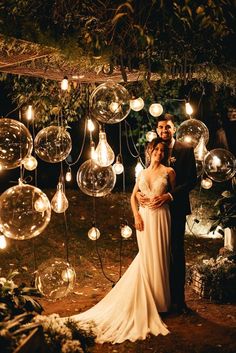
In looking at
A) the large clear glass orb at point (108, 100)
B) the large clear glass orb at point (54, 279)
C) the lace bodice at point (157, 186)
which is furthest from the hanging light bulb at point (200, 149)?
the large clear glass orb at point (54, 279)

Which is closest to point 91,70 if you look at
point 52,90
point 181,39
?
point 181,39

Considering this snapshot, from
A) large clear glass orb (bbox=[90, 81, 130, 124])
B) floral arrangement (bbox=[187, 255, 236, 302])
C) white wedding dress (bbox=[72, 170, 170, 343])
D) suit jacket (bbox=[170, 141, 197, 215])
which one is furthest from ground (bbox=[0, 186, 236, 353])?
large clear glass orb (bbox=[90, 81, 130, 124])

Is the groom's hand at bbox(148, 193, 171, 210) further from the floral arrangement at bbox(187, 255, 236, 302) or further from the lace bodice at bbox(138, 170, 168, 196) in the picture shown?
the floral arrangement at bbox(187, 255, 236, 302)

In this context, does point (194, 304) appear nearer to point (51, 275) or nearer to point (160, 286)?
point (160, 286)

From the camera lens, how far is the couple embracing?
18.6 feet

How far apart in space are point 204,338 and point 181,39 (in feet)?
11.3

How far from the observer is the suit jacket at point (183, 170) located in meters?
6.11

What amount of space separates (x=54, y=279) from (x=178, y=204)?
194cm

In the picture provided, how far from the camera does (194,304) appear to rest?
22.0ft

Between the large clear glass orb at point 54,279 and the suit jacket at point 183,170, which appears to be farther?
the suit jacket at point 183,170

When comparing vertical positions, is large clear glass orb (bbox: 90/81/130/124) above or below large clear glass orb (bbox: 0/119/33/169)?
above

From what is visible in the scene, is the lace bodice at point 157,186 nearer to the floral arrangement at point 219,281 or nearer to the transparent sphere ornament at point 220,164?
the transparent sphere ornament at point 220,164

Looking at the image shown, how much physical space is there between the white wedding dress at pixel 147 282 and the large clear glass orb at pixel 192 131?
936 mm

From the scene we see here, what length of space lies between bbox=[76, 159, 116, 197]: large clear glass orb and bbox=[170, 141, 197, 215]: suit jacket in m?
0.91
